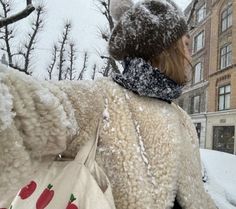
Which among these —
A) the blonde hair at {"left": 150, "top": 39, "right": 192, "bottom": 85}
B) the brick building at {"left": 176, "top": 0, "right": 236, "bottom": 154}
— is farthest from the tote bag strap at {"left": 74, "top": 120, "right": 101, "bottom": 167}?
the brick building at {"left": 176, "top": 0, "right": 236, "bottom": 154}

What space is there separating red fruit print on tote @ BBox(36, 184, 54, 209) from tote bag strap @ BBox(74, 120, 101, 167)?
98 mm

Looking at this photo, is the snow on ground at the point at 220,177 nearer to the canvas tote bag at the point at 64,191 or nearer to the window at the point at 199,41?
the canvas tote bag at the point at 64,191

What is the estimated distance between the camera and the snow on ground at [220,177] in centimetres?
417

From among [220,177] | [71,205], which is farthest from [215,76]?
[71,205]

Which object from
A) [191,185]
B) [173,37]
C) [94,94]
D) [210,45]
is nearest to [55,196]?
[94,94]

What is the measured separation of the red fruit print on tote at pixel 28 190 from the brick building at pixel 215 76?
1763 centimetres

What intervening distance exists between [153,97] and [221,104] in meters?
20.7

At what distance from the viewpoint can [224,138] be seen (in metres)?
20.2

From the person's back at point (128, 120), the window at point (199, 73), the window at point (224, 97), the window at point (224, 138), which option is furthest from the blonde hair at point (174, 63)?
the window at point (199, 73)

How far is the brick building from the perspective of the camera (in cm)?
1977

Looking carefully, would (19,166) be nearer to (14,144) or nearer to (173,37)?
(14,144)

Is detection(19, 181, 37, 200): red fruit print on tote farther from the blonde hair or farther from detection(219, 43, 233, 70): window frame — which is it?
detection(219, 43, 233, 70): window frame

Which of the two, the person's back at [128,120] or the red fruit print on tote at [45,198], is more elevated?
the person's back at [128,120]

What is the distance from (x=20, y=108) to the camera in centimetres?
72
